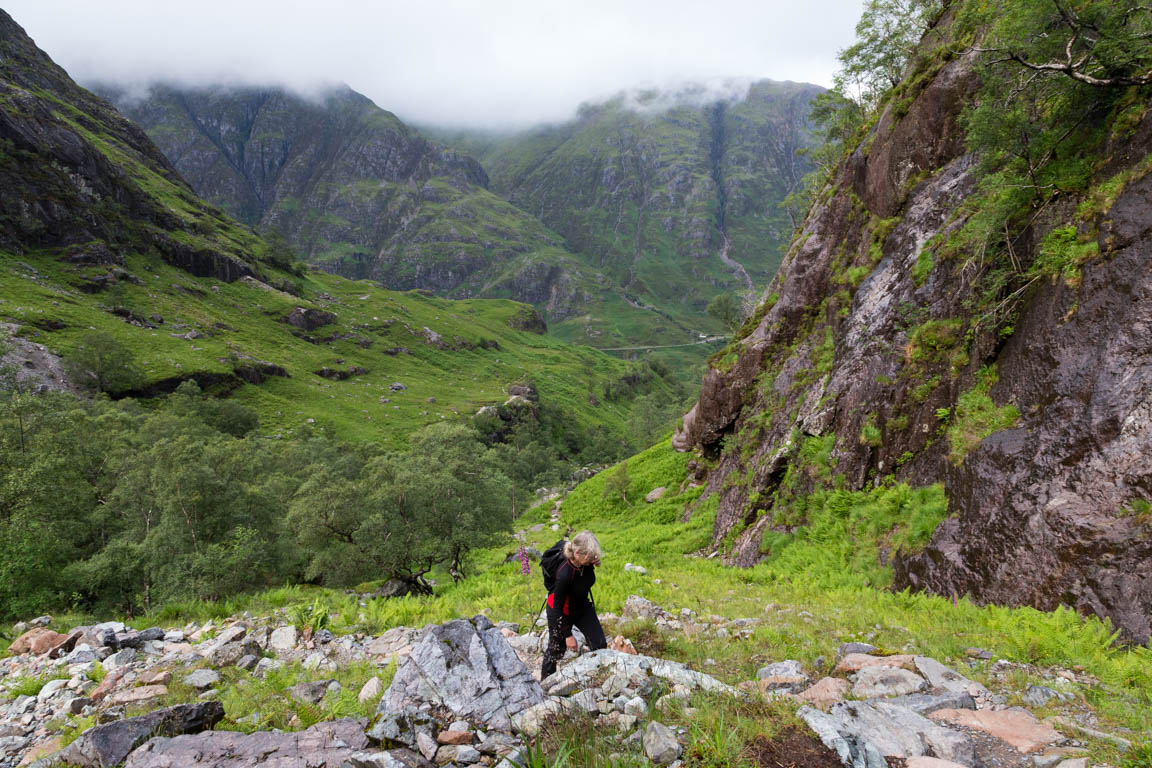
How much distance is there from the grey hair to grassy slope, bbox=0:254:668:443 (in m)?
98.8

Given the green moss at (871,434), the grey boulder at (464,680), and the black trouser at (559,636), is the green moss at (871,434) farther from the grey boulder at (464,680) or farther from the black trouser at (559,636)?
the grey boulder at (464,680)

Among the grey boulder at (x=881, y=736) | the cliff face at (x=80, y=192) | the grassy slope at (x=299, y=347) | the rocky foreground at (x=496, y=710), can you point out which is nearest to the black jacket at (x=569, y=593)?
the rocky foreground at (x=496, y=710)

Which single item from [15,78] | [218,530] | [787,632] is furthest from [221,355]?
[15,78]

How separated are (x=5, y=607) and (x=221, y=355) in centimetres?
10374

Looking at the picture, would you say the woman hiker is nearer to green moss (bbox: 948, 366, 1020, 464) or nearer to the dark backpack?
the dark backpack

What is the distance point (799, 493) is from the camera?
17.9 metres

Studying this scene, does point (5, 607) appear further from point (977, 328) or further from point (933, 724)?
point (977, 328)

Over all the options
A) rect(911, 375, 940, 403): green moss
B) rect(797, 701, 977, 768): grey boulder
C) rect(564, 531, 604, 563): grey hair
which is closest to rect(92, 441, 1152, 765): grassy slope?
rect(797, 701, 977, 768): grey boulder

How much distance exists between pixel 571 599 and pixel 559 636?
0.57 m

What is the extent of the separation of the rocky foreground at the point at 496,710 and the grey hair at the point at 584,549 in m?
1.44

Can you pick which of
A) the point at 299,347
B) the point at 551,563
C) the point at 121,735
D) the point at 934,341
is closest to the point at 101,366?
the point at 299,347

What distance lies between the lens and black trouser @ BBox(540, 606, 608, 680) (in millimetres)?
7438

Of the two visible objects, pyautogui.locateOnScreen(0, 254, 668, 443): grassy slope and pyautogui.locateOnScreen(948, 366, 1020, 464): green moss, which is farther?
pyautogui.locateOnScreen(0, 254, 668, 443): grassy slope

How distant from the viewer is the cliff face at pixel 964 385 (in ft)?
29.4
